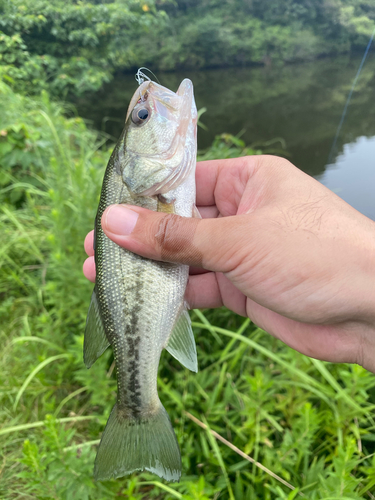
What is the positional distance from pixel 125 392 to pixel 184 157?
51.3 inches

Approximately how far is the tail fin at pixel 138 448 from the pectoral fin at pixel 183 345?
28 cm

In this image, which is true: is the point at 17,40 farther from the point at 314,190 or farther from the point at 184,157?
the point at 314,190

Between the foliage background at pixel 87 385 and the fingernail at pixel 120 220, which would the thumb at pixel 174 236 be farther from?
the foliage background at pixel 87 385

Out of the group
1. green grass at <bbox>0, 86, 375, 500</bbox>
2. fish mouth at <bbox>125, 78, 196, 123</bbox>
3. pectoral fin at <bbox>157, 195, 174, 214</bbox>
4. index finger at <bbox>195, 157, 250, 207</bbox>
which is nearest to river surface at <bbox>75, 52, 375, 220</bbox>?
index finger at <bbox>195, 157, 250, 207</bbox>

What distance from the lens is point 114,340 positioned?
4.91ft

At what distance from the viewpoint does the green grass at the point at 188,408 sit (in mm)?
1486

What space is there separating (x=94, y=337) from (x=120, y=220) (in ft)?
2.22

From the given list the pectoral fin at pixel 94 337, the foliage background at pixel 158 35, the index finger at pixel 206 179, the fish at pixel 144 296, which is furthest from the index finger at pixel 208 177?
the foliage background at pixel 158 35

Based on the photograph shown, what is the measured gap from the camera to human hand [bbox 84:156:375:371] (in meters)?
1.26

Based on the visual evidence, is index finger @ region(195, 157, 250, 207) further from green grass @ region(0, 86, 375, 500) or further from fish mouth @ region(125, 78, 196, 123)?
green grass @ region(0, 86, 375, 500)

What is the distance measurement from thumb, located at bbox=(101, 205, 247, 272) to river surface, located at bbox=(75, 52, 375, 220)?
12.1ft

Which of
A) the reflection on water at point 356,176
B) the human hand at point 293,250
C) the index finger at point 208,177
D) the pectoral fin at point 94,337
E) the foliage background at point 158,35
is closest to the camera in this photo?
the human hand at point 293,250

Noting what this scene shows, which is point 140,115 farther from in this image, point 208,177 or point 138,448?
point 138,448

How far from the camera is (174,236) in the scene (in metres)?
1.35
